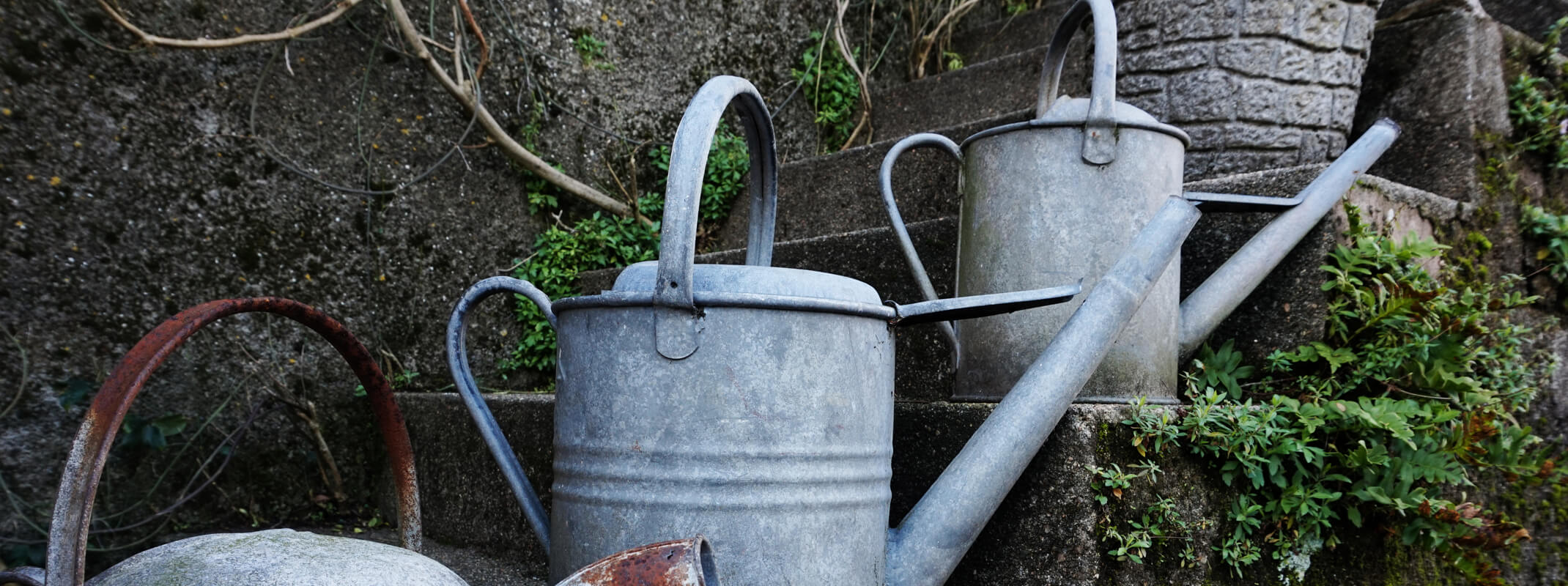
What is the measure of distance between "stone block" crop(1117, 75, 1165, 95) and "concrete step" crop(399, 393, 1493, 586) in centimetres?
82

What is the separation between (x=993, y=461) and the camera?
1172 millimetres

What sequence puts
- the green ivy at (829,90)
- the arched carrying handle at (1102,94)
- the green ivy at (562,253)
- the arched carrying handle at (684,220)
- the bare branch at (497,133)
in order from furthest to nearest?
the green ivy at (829,90), the green ivy at (562,253), the bare branch at (497,133), the arched carrying handle at (1102,94), the arched carrying handle at (684,220)

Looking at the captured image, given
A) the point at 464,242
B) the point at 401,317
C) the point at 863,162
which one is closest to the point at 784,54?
the point at 863,162

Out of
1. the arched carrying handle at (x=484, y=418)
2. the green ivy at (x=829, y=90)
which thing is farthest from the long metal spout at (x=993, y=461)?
the green ivy at (x=829, y=90)

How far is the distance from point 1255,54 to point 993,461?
44.1 inches

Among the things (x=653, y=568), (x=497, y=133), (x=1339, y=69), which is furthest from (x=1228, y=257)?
(x=497, y=133)

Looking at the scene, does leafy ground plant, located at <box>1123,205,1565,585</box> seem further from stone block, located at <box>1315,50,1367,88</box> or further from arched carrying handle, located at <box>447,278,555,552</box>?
arched carrying handle, located at <box>447,278,555,552</box>

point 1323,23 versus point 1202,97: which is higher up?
point 1323,23

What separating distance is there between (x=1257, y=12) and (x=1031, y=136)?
Result: 25.8 inches

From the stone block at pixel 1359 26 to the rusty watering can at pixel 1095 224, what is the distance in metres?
0.41

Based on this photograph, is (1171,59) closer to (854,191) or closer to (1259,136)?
(1259,136)

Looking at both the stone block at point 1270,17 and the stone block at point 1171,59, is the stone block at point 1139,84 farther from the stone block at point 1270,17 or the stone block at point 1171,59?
the stone block at point 1270,17

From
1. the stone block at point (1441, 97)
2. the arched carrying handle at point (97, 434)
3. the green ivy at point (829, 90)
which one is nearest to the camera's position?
the arched carrying handle at point (97, 434)

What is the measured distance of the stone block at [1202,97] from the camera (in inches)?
70.4
